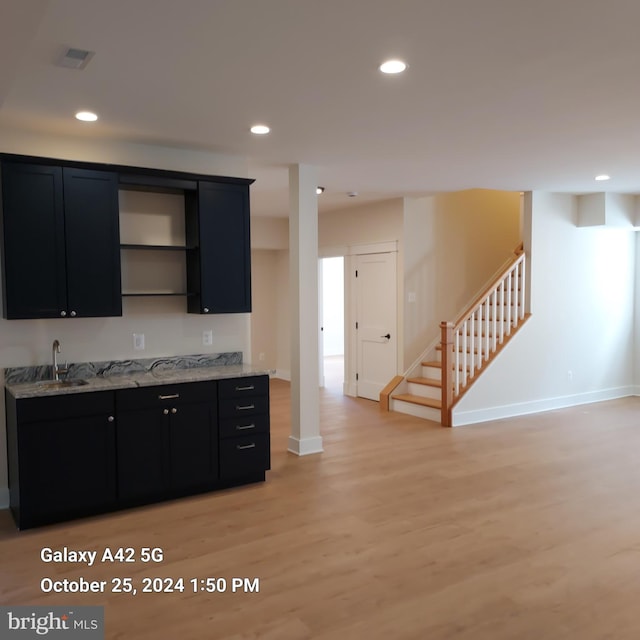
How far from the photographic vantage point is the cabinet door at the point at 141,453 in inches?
151

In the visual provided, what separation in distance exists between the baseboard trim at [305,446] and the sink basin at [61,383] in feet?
6.55

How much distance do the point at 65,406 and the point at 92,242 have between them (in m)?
1.15

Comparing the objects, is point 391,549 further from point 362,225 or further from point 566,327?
point 362,225

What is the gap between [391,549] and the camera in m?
3.35

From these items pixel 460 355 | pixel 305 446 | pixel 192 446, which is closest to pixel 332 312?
pixel 460 355

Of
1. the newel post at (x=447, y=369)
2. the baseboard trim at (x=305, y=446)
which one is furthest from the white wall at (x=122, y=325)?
the newel post at (x=447, y=369)

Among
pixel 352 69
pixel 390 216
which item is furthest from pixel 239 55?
pixel 390 216

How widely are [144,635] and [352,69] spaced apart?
2794 mm

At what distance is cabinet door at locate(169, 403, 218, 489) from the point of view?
403 cm

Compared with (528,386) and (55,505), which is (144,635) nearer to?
(55,505)

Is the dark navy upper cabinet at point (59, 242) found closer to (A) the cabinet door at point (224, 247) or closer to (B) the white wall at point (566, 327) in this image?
(A) the cabinet door at point (224, 247)

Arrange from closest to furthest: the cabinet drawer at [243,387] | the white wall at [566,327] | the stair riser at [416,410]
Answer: the cabinet drawer at [243,387] < the stair riser at [416,410] < the white wall at [566,327]

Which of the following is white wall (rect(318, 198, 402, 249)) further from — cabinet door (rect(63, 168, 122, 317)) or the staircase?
cabinet door (rect(63, 168, 122, 317))

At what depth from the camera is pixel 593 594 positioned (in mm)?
2838
